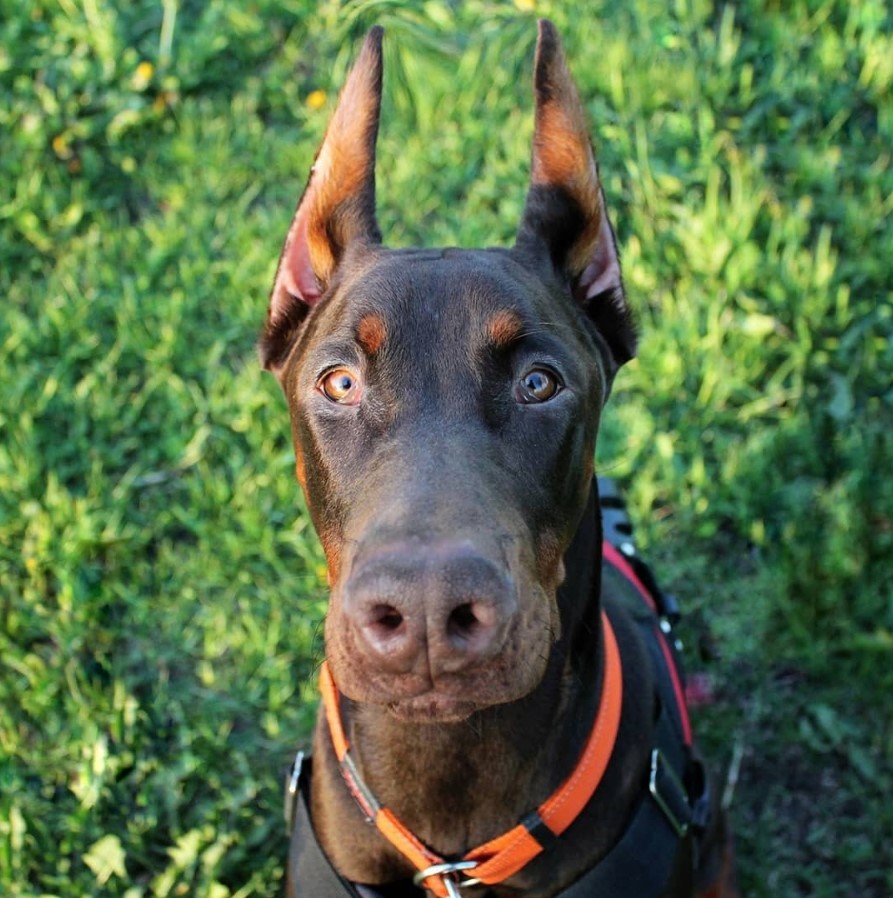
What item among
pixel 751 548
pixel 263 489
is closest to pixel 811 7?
pixel 751 548

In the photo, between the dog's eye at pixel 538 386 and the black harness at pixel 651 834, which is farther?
the black harness at pixel 651 834

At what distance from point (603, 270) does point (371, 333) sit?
0.74 meters

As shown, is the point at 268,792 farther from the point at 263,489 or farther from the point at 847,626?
the point at 847,626

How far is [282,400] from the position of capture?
4.44m

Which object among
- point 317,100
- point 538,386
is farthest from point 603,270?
point 317,100

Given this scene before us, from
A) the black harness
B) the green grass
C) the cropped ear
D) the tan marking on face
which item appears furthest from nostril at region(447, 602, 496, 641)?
the green grass

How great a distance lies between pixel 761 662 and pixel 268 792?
5.74 ft

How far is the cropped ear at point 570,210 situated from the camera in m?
2.55

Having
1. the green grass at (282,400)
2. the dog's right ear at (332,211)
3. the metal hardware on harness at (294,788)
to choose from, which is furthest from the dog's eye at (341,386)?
the green grass at (282,400)

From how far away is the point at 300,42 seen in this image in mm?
5574

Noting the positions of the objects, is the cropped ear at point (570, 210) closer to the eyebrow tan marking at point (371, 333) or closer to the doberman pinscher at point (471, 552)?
the doberman pinscher at point (471, 552)

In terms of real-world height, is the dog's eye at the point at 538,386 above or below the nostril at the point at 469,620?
above

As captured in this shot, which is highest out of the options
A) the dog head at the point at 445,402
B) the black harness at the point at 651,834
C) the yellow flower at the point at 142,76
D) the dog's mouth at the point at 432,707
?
the yellow flower at the point at 142,76

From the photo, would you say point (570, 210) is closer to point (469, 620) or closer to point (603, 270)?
point (603, 270)
